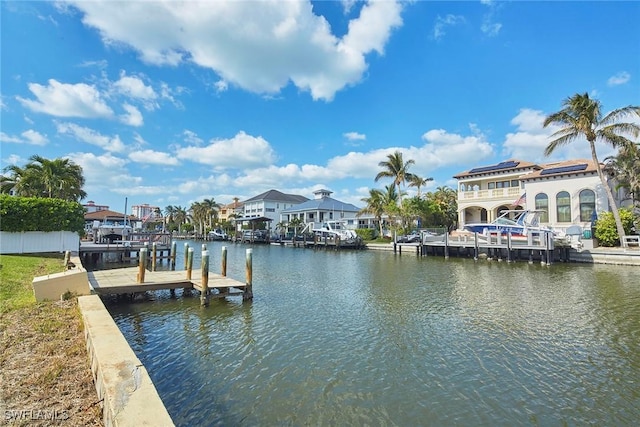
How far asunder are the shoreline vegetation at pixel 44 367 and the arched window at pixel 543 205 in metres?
37.4

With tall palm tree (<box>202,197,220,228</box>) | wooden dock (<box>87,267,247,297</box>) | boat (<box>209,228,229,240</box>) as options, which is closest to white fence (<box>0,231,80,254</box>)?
wooden dock (<box>87,267,247,297</box>)

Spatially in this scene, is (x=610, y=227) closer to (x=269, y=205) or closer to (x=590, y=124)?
(x=590, y=124)

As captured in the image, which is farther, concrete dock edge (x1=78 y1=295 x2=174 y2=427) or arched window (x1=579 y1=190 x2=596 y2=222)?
arched window (x1=579 y1=190 x2=596 y2=222)

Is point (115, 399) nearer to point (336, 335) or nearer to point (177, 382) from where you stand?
point (177, 382)

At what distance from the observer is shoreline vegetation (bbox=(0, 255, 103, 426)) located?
4.38 metres

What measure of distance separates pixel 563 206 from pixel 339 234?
24625 mm

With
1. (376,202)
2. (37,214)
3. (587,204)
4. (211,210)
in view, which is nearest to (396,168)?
(376,202)

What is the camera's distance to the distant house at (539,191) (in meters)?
32.2

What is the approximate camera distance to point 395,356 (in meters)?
8.46

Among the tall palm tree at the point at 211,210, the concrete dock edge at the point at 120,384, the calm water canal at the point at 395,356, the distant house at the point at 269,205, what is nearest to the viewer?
the concrete dock edge at the point at 120,384

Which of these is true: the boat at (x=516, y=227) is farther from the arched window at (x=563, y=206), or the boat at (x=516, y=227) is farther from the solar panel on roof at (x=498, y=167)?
the solar panel on roof at (x=498, y=167)

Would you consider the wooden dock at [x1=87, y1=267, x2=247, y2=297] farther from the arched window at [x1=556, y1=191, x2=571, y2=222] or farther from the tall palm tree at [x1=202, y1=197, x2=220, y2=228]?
the tall palm tree at [x1=202, y1=197, x2=220, y2=228]

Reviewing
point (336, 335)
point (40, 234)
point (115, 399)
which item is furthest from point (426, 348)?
point (40, 234)

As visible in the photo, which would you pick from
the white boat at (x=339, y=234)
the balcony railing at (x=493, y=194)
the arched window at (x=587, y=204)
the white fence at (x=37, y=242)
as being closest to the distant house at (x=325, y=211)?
the white boat at (x=339, y=234)
